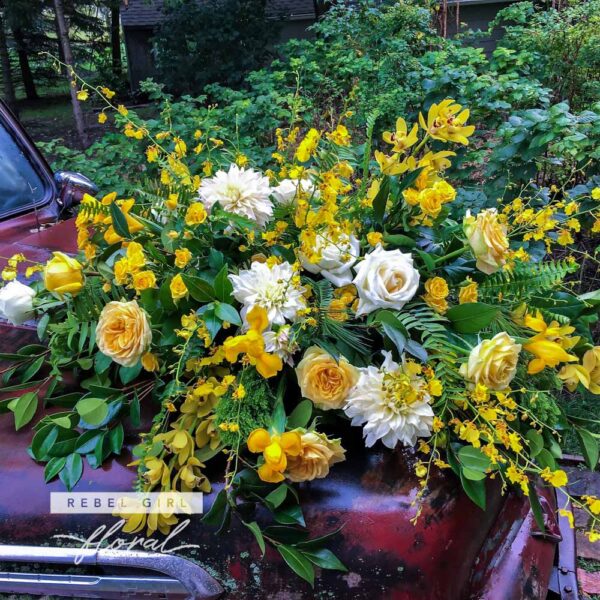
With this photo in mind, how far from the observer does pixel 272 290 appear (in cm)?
141

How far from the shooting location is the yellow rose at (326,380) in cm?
135

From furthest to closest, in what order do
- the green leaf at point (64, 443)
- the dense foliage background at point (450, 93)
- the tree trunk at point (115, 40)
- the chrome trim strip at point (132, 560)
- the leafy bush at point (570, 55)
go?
the tree trunk at point (115, 40) → the leafy bush at point (570, 55) → the dense foliage background at point (450, 93) → the green leaf at point (64, 443) → the chrome trim strip at point (132, 560)

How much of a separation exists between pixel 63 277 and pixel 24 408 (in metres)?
0.35

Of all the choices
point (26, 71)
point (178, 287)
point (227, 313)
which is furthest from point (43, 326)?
point (26, 71)

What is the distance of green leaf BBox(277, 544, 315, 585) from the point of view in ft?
4.23

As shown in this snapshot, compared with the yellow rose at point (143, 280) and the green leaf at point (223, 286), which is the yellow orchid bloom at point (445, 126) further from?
the yellow rose at point (143, 280)

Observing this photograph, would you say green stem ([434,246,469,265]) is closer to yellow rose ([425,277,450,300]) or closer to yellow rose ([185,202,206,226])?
yellow rose ([425,277,450,300])

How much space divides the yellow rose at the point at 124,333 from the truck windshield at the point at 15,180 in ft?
4.61

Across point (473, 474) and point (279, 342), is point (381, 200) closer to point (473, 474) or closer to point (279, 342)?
point (279, 342)

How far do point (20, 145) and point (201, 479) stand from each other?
211 cm

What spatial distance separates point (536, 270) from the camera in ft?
5.04

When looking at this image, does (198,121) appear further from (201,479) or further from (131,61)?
(131,61)

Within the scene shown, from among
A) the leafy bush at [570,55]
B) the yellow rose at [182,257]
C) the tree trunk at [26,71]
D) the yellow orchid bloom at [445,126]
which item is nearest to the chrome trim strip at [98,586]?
the yellow rose at [182,257]

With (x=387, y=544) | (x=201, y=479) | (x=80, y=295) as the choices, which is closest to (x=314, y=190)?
(x=80, y=295)
